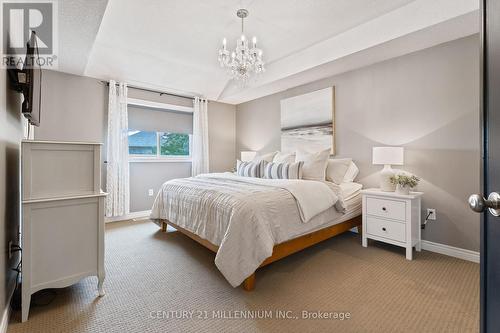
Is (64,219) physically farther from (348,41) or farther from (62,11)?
(348,41)

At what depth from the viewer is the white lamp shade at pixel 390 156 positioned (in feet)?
8.52

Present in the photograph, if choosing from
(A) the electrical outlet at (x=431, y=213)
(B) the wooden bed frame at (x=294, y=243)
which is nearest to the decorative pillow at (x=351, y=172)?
(B) the wooden bed frame at (x=294, y=243)

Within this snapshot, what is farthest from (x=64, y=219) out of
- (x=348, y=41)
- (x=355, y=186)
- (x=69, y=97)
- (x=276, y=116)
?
(x=276, y=116)

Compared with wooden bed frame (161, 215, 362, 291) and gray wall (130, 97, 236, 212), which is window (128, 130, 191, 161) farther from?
wooden bed frame (161, 215, 362, 291)

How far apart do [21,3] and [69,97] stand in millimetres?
1809

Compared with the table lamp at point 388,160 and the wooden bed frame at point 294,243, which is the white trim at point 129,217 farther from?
the table lamp at point 388,160

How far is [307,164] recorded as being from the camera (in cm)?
302

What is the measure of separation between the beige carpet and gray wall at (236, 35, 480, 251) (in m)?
0.59

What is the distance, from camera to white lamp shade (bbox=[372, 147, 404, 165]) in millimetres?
2598

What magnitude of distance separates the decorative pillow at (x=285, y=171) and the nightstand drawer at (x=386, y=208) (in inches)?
33.5

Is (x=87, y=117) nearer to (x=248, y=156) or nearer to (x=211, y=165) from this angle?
(x=211, y=165)

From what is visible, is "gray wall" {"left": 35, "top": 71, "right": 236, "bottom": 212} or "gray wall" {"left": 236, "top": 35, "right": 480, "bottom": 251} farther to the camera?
"gray wall" {"left": 35, "top": 71, "right": 236, "bottom": 212}

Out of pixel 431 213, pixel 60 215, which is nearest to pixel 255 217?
pixel 60 215

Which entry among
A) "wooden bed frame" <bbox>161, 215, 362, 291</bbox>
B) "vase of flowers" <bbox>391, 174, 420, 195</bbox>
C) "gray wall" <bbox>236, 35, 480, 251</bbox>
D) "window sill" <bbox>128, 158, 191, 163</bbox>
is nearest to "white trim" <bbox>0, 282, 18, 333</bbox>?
"wooden bed frame" <bbox>161, 215, 362, 291</bbox>
